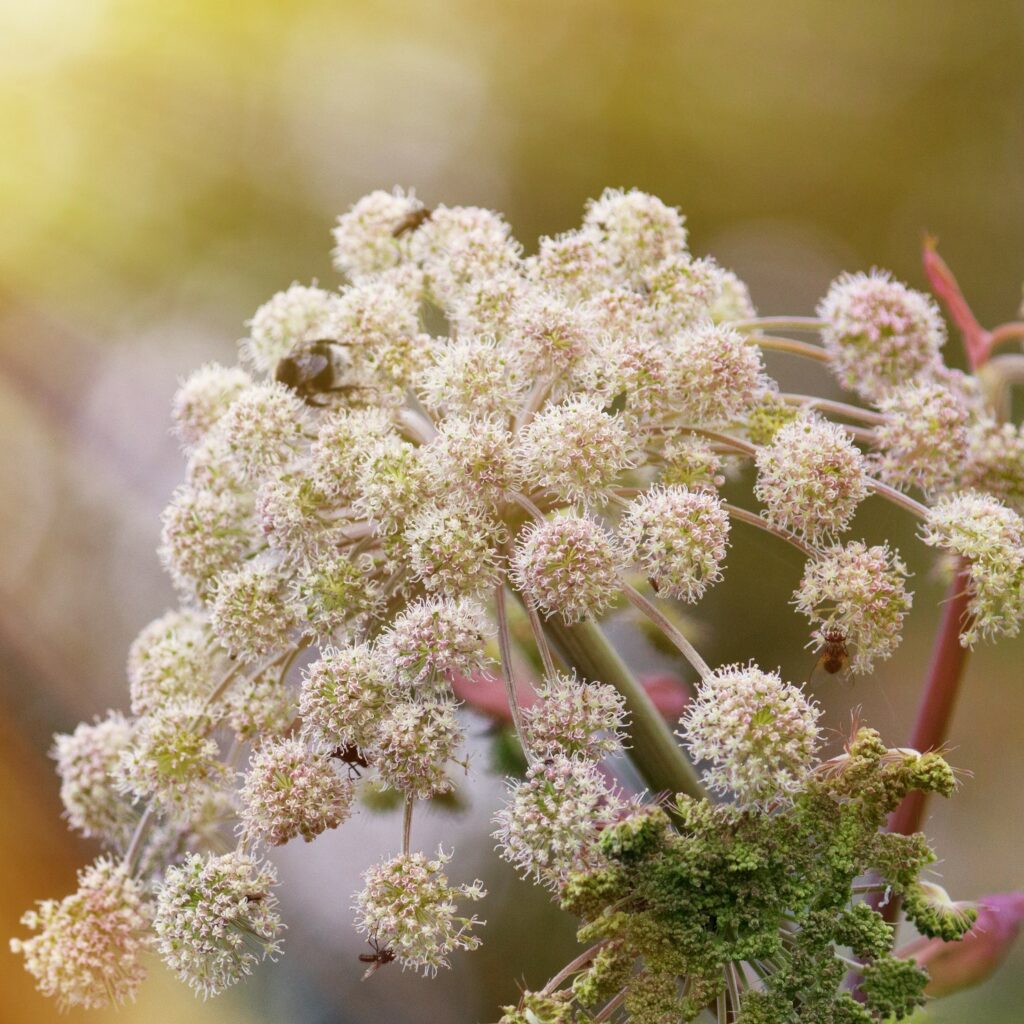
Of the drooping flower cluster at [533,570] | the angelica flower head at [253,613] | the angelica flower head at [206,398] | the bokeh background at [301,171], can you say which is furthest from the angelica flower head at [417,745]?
the bokeh background at [301,171]

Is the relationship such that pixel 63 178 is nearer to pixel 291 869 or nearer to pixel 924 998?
pixel 291 869

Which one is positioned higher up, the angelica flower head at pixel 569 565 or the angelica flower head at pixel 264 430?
the angelica flower head at pixel 264 430

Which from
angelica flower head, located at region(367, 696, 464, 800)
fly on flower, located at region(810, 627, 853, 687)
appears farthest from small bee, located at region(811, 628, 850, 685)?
angelica flower head, located at region(367, 696, 464, 800)

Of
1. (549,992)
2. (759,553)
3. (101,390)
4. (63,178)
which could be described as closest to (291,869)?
(549,992)

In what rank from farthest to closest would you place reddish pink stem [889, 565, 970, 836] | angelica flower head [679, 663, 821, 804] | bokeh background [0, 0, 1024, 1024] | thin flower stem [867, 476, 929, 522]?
bokeh background [0, 0, 1024, 1024]
reddish pink stem [889, 565, 970, 836]
thin flower stem [867, 476, 929, 522]
angelica flower head [679, 663, 821, 804]

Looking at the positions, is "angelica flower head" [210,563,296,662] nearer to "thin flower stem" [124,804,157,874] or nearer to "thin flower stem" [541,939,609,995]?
"thin flower stem" [124,804,157,874]

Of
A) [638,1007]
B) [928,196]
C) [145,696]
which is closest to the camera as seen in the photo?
[638,1007]

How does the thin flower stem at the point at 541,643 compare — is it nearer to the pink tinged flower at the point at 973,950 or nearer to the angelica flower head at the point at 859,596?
the angelica flower head at the point at 859,596
